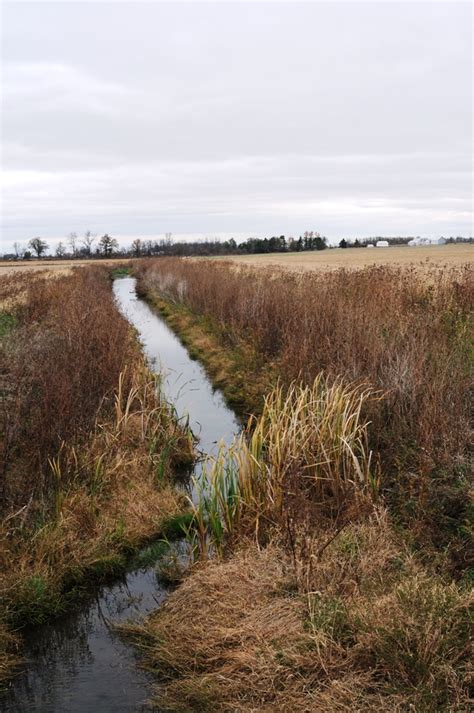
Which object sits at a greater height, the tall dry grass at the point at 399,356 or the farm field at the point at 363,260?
the farm field at the point at 363,260

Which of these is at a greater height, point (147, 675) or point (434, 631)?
point (434, 631)

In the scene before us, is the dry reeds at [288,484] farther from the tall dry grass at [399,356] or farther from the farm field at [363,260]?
the farm field at [363,260]

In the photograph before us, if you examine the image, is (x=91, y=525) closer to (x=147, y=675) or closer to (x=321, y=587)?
(x=147, y=675)

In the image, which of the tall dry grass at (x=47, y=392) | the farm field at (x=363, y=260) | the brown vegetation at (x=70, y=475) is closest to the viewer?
the brown vegetation at (x=70, y=475)

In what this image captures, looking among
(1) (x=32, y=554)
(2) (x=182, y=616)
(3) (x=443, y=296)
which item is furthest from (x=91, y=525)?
(3) (x=443, y=296)

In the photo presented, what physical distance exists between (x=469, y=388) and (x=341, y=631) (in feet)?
12.9

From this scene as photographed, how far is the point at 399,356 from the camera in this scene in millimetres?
7242

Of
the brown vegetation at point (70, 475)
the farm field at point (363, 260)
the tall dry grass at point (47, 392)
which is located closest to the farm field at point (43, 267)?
the farm field at point (363, 260)

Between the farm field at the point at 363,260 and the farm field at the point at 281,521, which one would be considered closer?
the farm field at the point at 281,521

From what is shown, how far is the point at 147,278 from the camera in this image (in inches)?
1457

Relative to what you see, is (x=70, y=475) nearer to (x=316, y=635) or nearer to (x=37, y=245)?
(x=316, y=635)

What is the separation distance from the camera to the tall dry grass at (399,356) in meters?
5.41

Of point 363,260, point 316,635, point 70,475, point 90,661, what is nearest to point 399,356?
point 70,475

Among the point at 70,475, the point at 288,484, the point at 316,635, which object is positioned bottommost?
the point at 316,635
